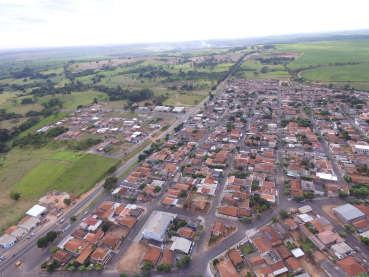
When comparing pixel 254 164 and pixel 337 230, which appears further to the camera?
pixel 254 164

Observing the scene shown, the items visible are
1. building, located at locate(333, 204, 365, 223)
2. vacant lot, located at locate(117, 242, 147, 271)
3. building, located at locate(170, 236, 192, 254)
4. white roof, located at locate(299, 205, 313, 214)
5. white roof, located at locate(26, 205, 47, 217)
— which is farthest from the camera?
white roof, located at locate(26, 205, 47, 217)

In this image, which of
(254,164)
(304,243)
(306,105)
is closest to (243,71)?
(306,105)

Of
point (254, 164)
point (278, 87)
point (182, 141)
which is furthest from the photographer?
point (278, 87)

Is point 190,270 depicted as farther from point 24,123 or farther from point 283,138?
point 24,123

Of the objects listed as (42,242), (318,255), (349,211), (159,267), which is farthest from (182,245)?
(349,211)

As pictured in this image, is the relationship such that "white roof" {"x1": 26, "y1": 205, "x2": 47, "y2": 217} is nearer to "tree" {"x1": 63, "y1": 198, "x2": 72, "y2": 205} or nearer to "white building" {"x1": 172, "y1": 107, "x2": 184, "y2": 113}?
"tree" {"x1": 63, "y1": 198, "x2": 72, "y2": 205}

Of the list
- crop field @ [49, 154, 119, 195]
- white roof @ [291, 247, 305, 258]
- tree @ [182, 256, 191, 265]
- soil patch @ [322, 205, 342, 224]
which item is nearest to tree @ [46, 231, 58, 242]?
crop field @ [49, 154, 119, 195]

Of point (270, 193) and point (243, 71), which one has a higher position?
point (243, 71)
